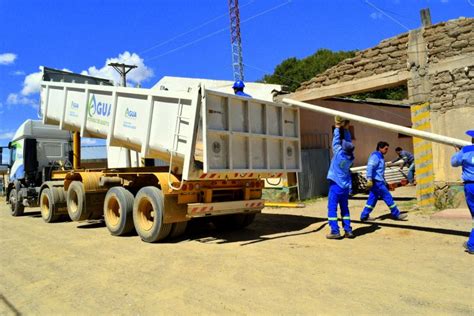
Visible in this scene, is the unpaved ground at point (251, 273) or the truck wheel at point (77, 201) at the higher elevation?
the truck wheel at point (77, 201)

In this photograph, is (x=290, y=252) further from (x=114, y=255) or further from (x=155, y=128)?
(x=155, y=128)

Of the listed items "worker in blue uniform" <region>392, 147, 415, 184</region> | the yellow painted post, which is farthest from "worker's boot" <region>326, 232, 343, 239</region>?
"worker in blue uniform" <region>392, 147, 415, 184</region>

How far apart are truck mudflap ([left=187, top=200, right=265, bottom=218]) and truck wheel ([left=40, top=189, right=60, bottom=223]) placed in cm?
583

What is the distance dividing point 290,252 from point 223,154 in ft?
6.25

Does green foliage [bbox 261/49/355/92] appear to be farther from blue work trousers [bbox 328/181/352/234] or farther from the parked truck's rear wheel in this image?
blue work trousers [bbox 328/181/352/234]

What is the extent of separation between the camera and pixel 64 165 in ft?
43.8

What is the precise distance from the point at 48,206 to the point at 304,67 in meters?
34.9

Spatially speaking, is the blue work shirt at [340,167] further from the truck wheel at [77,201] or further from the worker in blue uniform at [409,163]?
the worker in blue uniform at [409,163]

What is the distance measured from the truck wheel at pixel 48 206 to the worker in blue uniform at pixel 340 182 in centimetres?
758

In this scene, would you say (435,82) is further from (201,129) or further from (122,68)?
(122,68)

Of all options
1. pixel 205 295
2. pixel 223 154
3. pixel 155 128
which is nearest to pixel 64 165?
pixel 155 128

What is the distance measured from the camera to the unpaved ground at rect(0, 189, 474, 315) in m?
4.03

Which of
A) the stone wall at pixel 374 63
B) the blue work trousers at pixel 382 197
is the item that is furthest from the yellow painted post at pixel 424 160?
the blue work trousers at pixel 382 197

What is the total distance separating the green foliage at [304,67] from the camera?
4094cm
